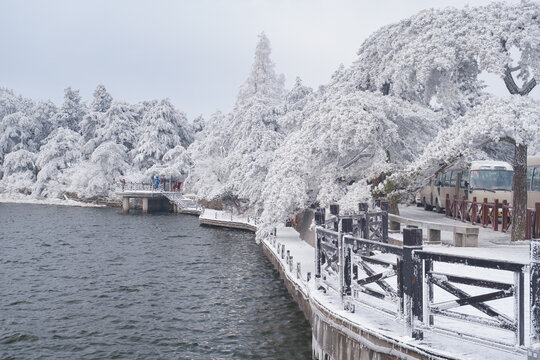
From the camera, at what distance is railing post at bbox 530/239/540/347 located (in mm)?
5064

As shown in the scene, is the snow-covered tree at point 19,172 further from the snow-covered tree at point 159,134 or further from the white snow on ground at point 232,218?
the white snow on ground at point 232,218

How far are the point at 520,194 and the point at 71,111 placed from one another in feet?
277

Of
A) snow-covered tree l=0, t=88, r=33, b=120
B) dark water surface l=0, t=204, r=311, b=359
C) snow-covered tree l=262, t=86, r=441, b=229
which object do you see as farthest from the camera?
snow-covered tree l=0, t=88, r=33, b=120

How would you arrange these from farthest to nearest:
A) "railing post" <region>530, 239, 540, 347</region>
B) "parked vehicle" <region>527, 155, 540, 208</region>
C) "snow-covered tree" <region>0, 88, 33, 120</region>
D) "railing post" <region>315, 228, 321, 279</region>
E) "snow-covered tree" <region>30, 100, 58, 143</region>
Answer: "snow-covered tree" <region>0, 88, 33, 120</region>, "snow-covered tree" <region>30, 100, 58, 143</region>, "parked vehicle" <region>527, 155, 540, 208</region>, "railing post" <region>315, 228, 321, 279</region>, "railing post" <region>530, 239, 540, 347</region>

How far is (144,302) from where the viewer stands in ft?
57.9

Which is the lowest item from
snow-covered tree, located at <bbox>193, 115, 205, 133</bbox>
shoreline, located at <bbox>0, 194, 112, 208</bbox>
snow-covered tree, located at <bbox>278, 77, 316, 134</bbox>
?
shoreline, located at <bbox>0, 194, 112, 208</bbox>

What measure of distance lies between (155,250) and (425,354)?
25.3 metres

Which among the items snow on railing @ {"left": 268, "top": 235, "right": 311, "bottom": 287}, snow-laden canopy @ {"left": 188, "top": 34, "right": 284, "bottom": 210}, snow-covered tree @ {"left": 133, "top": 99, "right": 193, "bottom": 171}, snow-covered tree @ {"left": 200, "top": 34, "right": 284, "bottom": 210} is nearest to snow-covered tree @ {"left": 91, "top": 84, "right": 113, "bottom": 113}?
snow-covered tree @ {"left": 133, "top": 99, "right": 193, "bottom": 171}

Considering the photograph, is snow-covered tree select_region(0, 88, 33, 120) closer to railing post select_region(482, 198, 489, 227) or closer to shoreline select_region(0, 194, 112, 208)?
shoreline select_region(0, 194, 112, 208)

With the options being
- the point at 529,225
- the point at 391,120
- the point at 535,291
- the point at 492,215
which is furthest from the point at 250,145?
the point at 535,291

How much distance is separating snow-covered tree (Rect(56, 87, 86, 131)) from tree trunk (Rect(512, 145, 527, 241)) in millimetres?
80685

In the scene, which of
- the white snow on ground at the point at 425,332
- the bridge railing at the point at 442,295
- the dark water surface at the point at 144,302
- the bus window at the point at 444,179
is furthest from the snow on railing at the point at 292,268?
the bus window at the point at 444,179

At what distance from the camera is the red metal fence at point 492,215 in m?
16.0

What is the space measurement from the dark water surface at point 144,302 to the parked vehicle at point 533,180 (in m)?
12.6
